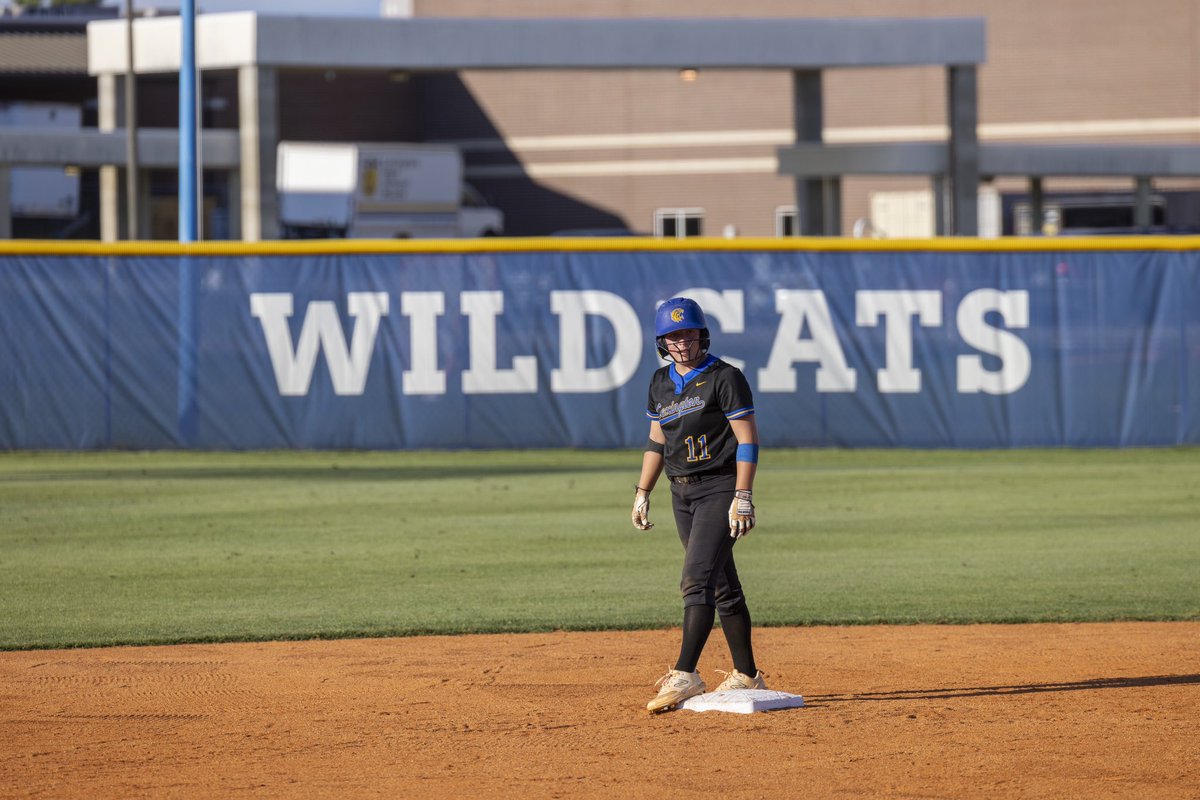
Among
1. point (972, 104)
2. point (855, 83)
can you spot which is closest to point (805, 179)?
point (972, 104)

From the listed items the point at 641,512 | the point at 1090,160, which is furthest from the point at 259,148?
the point at 641,512

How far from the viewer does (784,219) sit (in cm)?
4903

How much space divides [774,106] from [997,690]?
4481cm

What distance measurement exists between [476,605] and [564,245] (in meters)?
9.55

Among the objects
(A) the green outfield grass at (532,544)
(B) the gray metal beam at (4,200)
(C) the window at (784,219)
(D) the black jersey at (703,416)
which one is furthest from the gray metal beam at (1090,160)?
(D) the black jersey at (703,416)

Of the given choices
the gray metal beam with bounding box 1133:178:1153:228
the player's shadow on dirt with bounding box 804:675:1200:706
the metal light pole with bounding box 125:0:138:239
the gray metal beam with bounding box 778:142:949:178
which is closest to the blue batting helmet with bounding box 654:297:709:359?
the player's shadow on dirt with bounding box 804:675:1200:706

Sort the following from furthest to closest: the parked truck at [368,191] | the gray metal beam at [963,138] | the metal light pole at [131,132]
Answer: the parked truck at [368,191]
the gray metal beam at [963,138]
the metal light pole at [131,132]

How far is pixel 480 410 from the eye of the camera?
1889 cm

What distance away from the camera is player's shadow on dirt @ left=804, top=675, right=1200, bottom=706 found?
7.48 meters

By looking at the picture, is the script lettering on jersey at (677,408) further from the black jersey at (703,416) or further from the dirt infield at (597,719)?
the dirt infield at (597,719)

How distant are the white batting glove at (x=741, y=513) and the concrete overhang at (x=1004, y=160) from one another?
2340 cm

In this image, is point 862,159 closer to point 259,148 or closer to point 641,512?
point 259,148

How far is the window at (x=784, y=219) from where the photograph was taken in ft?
157

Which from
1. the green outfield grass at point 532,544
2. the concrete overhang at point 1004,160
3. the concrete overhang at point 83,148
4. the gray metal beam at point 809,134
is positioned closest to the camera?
the green outfield grass at point 532,544
